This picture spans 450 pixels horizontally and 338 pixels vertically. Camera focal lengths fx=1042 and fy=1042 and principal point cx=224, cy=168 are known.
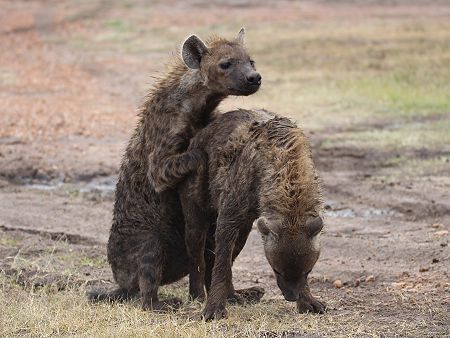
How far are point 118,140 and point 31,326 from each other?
7901mm

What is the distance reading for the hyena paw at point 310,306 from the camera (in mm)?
6281

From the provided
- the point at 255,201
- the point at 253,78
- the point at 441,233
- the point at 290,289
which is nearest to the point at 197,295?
the point at 255,201

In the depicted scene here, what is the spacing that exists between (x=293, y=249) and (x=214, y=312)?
0.79 meters

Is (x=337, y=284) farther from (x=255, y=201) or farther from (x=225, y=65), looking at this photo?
(x=225, y=65)

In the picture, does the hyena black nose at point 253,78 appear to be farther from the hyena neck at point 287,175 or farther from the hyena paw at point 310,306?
the hyena paw at point 310,306

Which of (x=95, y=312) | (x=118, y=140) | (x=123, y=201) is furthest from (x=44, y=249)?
(x=118, y=140)

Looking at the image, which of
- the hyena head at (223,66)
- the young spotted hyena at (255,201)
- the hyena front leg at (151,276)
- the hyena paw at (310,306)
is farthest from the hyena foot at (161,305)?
the hyena head at (223,66)

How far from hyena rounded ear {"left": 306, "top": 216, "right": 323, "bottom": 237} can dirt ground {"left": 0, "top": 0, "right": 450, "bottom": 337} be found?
545 mm

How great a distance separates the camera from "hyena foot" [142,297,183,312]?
6633 millimetres

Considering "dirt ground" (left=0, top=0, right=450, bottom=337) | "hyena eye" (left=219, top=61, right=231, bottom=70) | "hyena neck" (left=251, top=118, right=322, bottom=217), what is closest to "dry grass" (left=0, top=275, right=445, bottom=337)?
"dirt ground" (left=0, top=0, right=450, bottom=337)

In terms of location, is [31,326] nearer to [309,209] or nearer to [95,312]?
[95,312]

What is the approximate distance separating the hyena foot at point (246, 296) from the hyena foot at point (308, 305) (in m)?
0.52

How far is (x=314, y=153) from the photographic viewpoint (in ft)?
41.0

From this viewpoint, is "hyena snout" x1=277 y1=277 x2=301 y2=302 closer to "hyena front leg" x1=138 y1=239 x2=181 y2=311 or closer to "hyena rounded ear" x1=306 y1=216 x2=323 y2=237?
"hyena rounded ear" x1=306 y1=216 x2=323 y2=237
